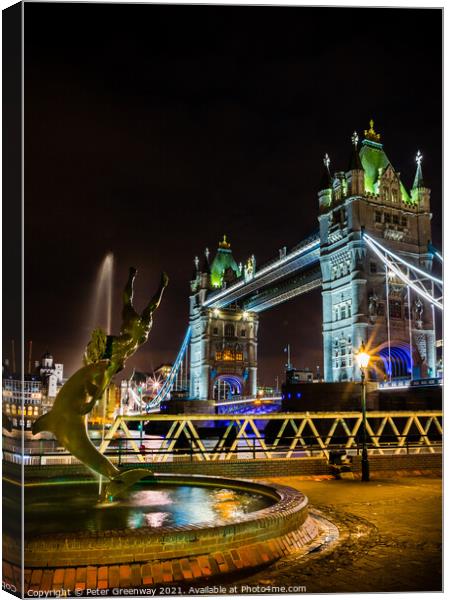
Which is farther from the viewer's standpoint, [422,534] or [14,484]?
[422,534]

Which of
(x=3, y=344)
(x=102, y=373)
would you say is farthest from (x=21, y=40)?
(x=102, y=373)

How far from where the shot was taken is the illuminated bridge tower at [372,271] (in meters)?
48.5

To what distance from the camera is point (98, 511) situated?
309 inches

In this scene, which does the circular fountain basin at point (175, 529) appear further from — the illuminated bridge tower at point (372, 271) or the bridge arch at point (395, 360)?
the bridge arch at point (395, 360)

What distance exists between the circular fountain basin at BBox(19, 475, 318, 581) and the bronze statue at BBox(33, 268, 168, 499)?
2.07ft

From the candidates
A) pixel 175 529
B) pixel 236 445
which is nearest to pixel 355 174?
pixel 236 445

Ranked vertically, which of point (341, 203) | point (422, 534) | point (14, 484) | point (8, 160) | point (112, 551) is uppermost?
point (341, 203)

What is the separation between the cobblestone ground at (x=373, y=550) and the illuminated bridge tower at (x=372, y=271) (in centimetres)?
3588

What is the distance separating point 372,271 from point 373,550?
44901 mm

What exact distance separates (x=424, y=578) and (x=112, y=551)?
294 cm

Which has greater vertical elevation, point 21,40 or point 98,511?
point 21,40

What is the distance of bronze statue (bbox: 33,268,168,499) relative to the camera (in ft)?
23.3

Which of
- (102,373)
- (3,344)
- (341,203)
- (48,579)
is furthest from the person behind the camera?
(341,203)

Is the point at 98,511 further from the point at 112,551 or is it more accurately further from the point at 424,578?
the point at 424,578
